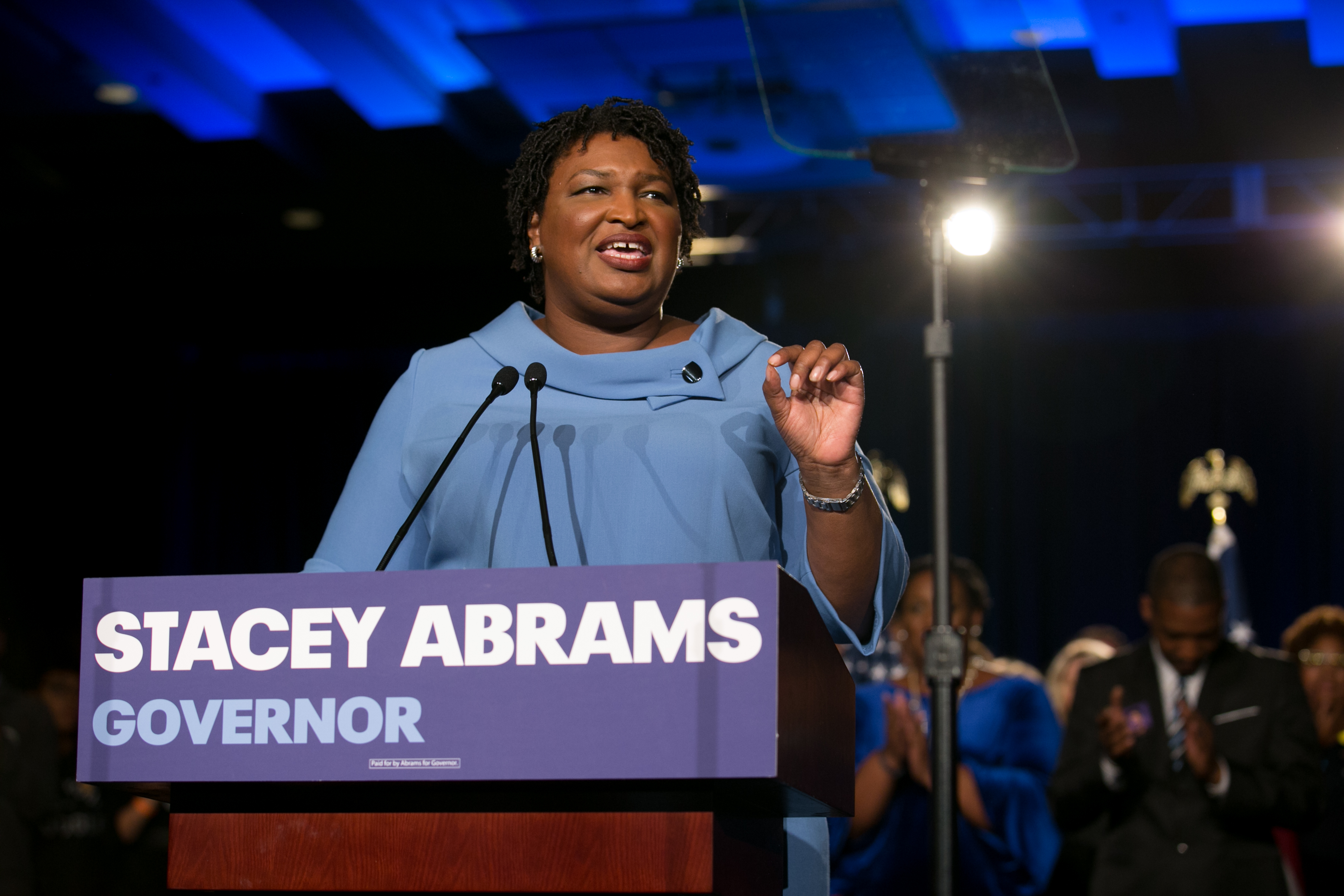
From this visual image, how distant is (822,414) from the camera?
121 centimetres

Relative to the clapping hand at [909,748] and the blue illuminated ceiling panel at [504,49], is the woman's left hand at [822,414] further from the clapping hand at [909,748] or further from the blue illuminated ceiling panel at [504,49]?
the blue illuminated ceiling panel at [504,49]

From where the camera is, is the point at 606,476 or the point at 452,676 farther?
the point at 606,476

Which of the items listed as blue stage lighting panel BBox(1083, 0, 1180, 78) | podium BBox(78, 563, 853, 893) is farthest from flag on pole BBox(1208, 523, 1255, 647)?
podium BBox(78, 563, 853, 893)

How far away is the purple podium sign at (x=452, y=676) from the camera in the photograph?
88 centimetres

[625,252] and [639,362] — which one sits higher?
[625,252]

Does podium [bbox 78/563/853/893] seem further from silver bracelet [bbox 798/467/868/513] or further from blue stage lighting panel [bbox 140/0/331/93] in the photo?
blue stage lighting panel [bbox 140/0/331/93]

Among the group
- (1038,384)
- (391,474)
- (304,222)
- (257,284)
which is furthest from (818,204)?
(391,474)

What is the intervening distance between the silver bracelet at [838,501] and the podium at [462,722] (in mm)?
235

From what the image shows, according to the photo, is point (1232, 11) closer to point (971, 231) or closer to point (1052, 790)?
point (971, 231)

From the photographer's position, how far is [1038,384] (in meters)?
7.59

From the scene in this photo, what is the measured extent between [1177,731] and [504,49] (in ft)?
11.6

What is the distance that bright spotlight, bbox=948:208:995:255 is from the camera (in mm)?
2697

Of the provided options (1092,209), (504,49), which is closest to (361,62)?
(504,49)

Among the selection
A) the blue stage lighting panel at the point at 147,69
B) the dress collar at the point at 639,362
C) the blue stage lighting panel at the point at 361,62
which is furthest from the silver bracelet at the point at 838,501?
the blue stage lighting panel at the point at 147,69
